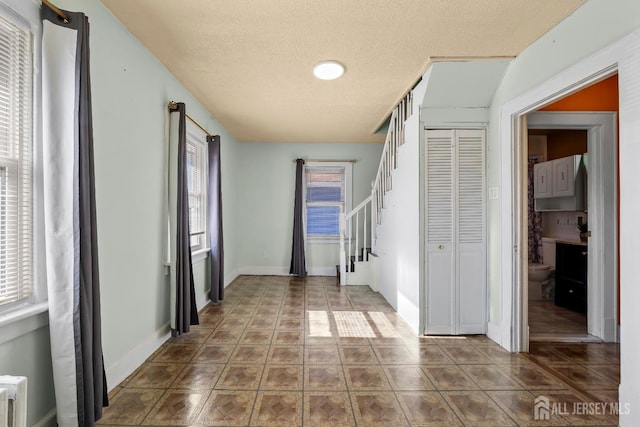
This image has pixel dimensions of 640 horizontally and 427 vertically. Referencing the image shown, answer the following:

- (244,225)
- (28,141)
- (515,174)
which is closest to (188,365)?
(28,141)

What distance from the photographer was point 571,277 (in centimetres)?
388

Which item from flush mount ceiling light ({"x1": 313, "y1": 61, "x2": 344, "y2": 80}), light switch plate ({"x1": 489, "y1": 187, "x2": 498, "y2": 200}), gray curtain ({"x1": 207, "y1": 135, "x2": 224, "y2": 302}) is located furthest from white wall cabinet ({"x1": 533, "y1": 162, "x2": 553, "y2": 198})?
gray curtain ({"x1": 207, "y1": 135, "x2": 224, "y2": 302})

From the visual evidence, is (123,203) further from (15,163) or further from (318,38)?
(318,38)

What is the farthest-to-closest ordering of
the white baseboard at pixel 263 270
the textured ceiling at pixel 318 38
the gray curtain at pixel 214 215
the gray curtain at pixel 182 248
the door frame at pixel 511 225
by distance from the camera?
the white baseboard at pixel 263 270 → the gray curtain at pixel 214 215 → the gray curtain at pixel 182 248 → the door frame at pixel 511 225 → the textured ceiling at pixel 318 38

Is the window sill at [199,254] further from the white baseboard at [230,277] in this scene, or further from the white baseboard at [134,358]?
the white baseboard at [230,277]

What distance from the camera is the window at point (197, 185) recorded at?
388 centimetres

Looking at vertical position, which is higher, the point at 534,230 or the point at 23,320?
the point at 534,230

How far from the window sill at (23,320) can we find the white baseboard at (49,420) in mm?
485

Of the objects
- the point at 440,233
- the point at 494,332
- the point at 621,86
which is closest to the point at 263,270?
the point at 440,233

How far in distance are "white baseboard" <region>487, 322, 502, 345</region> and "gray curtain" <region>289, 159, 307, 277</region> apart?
341 cm

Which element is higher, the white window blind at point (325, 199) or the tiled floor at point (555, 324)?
the white window blind at point (325, 199)

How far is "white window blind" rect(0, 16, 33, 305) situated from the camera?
150cm

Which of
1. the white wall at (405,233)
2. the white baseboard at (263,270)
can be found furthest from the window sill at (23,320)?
the white baseboard at (263,270)

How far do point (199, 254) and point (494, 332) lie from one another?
10.8 feet
